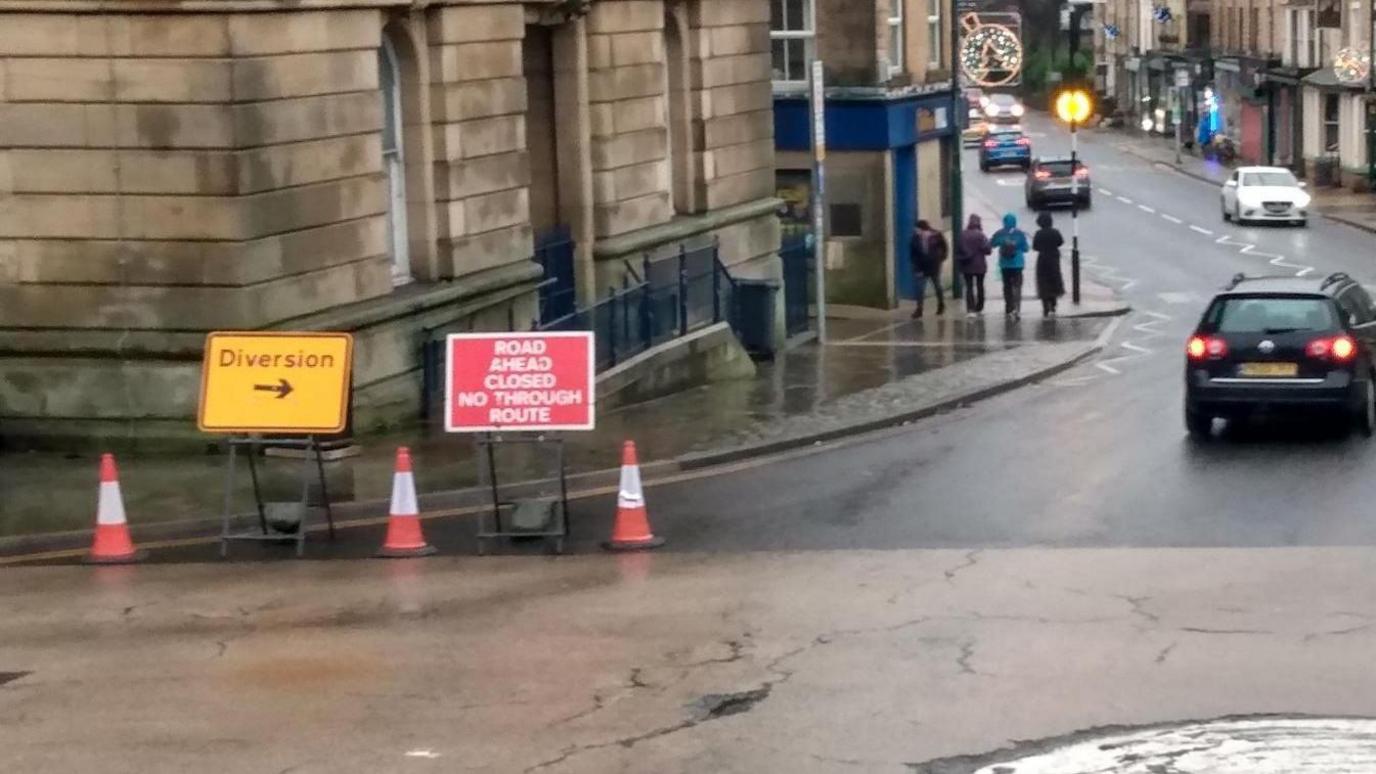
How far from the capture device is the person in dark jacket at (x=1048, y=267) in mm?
36688

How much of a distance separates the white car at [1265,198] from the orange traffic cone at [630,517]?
1709 inches

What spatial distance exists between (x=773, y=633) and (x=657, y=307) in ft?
44.6

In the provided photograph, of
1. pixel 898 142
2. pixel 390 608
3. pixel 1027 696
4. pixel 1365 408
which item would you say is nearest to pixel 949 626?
pixel 1027 696

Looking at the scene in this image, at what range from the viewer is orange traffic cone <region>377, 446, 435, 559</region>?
51.6 feet

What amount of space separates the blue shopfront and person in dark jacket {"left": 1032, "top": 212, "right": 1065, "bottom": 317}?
3.49 metres

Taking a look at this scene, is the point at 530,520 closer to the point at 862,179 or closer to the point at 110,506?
the point at 110,506

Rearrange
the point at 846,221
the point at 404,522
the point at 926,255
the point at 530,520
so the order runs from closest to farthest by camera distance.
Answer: the point at 404,522 < the point at 530,520 < the point at 926,255 < the point at 846,221

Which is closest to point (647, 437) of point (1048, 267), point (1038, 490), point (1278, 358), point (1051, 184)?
point (1038, 490)

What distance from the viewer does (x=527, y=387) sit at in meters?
16.3

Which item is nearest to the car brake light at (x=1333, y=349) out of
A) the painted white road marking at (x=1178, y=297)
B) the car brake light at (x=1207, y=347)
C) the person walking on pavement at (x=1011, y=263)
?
the car brake light at (x=1207, y=347)

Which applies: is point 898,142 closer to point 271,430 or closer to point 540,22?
point 540,22

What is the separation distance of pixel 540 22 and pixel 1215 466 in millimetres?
9771

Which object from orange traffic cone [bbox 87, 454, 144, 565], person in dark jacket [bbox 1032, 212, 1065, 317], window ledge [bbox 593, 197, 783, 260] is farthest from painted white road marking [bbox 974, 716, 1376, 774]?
person in dark jacket [bbox 1032, 212, 1065, 317]

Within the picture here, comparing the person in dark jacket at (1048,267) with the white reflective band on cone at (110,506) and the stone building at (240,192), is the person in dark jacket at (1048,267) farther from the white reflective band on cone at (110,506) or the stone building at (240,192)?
the white reflective band on cone at (110,506)
